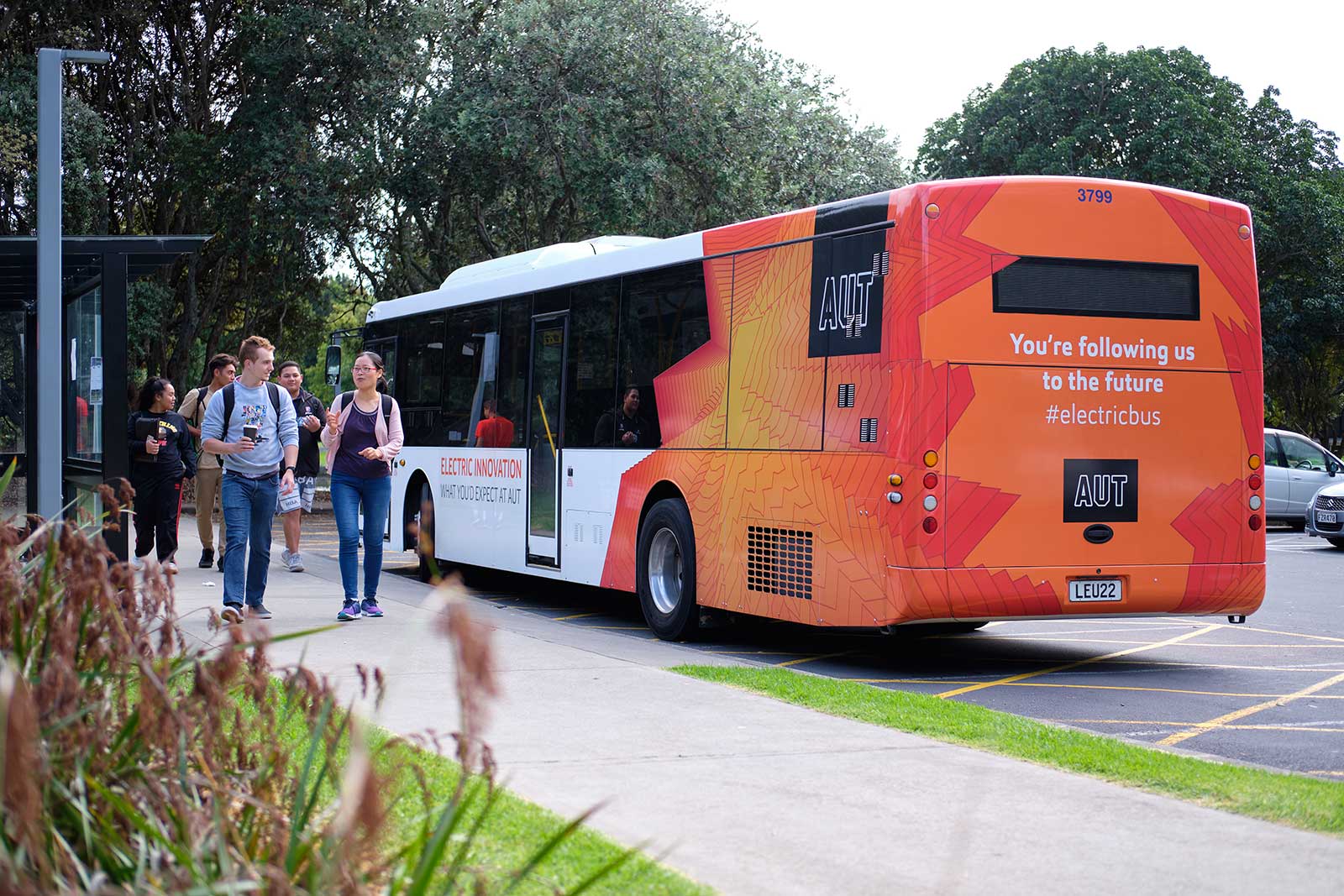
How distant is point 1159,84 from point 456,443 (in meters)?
29.7

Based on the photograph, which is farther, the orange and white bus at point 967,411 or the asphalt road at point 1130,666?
the orange and white bus at point 967,411

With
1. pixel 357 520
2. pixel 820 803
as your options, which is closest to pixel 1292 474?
pixel 357 520

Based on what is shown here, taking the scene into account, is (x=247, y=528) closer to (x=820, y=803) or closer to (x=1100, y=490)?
(x=1100, y=490)

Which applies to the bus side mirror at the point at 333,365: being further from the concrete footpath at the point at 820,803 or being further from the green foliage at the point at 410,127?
the green foliage at the point at 410,127

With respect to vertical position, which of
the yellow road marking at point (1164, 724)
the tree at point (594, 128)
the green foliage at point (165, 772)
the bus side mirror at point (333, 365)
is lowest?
the yellow road marking at point (1164, 724)

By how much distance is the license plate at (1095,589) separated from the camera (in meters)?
9.48

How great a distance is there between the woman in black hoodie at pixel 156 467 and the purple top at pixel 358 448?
2825mm

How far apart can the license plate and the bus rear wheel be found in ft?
9.26

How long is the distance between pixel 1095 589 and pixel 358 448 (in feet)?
18.1

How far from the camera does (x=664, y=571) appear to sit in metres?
11.6

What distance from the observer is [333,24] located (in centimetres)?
2650

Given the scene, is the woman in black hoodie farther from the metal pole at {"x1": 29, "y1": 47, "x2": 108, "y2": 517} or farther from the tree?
the tree

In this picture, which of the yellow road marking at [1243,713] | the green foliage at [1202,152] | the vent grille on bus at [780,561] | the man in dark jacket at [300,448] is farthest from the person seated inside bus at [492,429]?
the green foliage at [1202,152]

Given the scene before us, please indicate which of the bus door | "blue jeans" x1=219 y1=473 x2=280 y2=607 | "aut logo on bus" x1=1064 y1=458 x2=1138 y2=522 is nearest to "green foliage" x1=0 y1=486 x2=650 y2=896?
"aut logo on bus" x1=1064 y1=458 x2=1138 y2=522
